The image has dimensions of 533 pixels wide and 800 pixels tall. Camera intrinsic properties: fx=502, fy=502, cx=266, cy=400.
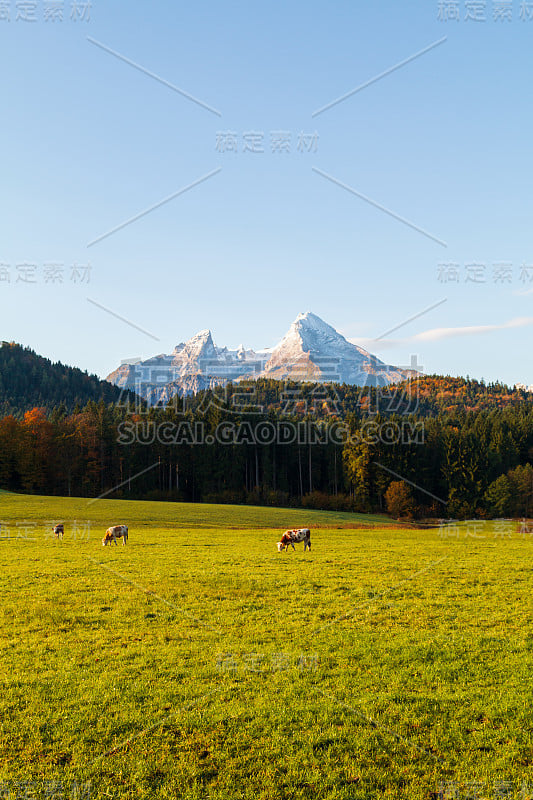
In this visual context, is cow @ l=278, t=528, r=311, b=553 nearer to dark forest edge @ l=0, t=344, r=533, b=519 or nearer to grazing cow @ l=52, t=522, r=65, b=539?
grazing cow @ l=52, t=522, r=65, b=539

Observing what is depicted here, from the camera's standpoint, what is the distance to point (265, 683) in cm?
1101

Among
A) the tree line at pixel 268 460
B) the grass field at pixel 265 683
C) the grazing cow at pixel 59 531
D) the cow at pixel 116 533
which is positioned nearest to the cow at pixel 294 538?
the grass field at pixel 265 683

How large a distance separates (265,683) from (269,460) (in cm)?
9767

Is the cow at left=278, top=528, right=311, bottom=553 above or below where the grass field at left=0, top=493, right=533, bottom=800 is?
below

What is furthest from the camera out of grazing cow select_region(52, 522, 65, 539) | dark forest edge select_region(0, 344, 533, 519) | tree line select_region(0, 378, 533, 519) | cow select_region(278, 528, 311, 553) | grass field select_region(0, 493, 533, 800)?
tree line select_region(0, 378, 533, 519)

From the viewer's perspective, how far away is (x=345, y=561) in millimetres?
26547

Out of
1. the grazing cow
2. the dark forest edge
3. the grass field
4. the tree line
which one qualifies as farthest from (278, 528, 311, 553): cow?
the tree line

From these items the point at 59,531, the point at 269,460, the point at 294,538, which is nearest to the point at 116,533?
the point at 59,531

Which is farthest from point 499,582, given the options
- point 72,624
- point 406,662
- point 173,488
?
point 173,488

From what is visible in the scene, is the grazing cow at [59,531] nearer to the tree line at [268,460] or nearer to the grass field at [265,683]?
the grass field at [265,683]

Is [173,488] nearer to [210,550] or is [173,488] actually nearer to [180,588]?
[210,550]

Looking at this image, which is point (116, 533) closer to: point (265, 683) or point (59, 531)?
point (59, 531)

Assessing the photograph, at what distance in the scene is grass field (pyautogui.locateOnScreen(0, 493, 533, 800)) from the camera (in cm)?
791

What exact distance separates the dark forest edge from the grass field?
73.5m
